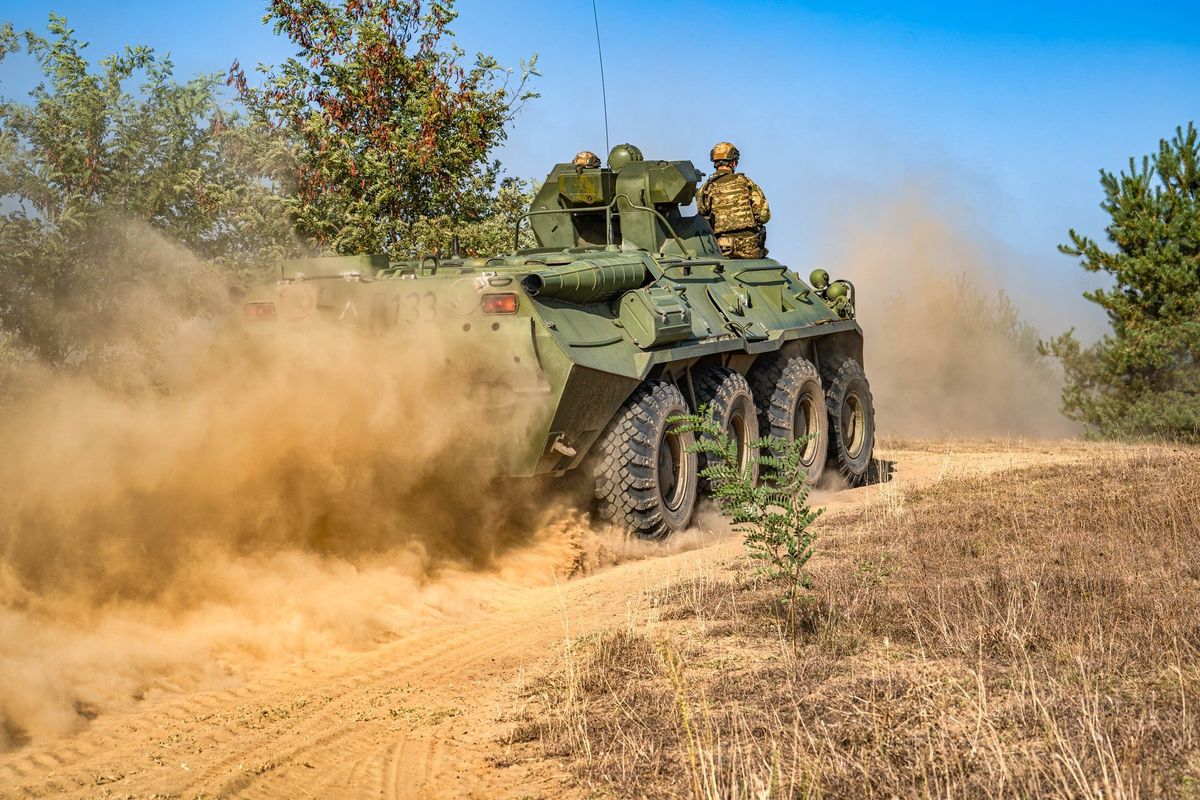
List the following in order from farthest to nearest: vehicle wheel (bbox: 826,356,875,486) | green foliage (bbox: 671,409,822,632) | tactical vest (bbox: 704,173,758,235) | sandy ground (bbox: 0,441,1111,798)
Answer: vehicle wheel (bbox: 826,356,875,486) < tactical vest (bbox: 704,173,758,235) < green foliage (bbox: 671,409,822,632) < sandy ground (bbox: 0,441,1111,798)

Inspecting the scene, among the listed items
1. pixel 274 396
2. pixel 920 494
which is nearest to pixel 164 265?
pixel 274 396

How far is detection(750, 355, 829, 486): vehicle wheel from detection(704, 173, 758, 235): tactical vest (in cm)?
139

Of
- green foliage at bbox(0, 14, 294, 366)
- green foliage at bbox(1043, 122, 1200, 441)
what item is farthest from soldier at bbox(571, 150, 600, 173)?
green foliage at bbox(1043, 122, 1200, 441)

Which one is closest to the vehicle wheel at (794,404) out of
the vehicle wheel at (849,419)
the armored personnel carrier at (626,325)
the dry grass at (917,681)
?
the armored personnel carrier at (626,325)

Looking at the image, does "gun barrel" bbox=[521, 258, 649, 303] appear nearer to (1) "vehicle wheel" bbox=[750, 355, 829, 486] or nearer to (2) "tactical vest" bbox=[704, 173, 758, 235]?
(1) "vehicle wheel" bbox=[750, 355, 829, 486]

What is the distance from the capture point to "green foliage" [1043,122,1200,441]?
740 inches

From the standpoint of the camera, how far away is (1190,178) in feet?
61.7

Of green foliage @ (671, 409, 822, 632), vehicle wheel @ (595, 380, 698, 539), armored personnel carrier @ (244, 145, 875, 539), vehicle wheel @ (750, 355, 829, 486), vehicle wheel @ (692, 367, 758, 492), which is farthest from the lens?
vehicle wheel @ (750, 355, 829, 486)

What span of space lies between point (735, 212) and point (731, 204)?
0.09 meters

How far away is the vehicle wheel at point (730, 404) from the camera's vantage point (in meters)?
10.7

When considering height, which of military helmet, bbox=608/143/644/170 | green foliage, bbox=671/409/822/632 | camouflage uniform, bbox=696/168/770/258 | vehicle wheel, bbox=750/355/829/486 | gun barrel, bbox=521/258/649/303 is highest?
military helmet, bbox=608/143/644/170

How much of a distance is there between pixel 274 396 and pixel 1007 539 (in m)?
4.73

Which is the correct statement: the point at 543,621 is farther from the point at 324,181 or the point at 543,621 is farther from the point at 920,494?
the point at 324,181

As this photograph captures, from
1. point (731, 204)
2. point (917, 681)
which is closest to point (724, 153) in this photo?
point (731, 204)
